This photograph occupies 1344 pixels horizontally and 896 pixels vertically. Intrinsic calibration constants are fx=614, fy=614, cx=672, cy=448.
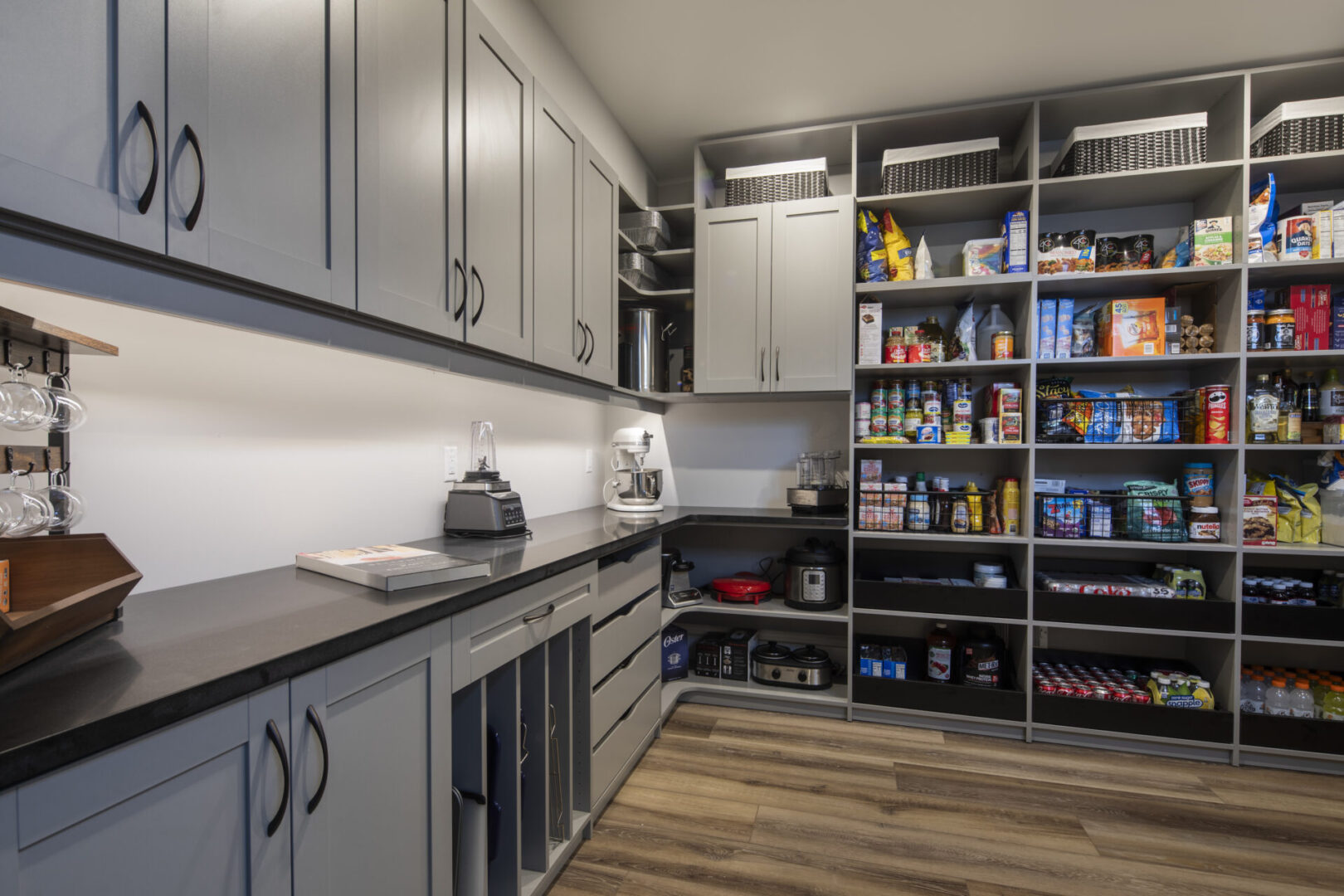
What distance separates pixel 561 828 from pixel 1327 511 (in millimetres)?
3078

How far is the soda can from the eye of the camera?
2.43 m

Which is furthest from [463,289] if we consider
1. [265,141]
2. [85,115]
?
[85,115]

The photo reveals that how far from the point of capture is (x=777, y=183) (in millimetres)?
2918

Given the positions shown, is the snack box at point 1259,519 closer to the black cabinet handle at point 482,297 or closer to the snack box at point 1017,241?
the snack box at point 1017,241

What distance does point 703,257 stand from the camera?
2971 millimetres

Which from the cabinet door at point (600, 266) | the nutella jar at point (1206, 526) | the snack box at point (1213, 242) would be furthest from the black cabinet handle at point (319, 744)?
the snack box at point (1213, 242)

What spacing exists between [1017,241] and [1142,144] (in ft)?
1.86

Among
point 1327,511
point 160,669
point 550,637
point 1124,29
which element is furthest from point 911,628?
point 160,669

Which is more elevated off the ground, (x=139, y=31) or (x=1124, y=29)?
(x=1124, y=29)

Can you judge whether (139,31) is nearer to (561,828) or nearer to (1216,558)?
(561,828)

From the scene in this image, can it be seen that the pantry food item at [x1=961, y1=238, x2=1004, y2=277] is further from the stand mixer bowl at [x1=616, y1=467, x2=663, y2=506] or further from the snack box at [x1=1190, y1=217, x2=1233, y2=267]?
the stand mixer bowl at [x1=616, y1=467, x2=663, y2=506]

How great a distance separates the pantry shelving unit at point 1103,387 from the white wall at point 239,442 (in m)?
1.76

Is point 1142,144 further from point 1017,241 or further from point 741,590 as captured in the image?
point 741,590

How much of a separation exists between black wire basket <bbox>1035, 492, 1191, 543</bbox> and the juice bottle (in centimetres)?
62
